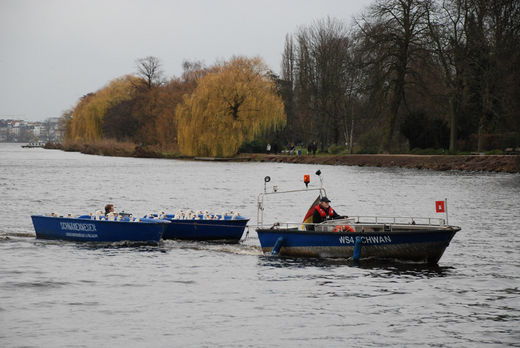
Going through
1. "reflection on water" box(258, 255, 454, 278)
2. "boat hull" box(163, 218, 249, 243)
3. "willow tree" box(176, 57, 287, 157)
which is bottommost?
"reflection on water" box(258, 255, 454, 278)

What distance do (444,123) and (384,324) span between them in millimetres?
61161

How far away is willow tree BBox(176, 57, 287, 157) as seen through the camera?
3472 inches

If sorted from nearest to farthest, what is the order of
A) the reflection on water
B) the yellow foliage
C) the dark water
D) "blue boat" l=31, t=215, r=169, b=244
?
the dark water < the reflection on water < "blue boat" l=31, t=215, r=169, b=244 < the yellow foliage

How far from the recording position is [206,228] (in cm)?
→ 2775

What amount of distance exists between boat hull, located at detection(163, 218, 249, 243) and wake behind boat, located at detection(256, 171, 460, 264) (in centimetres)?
346

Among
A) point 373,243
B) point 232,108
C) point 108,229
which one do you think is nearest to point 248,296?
point 373,243

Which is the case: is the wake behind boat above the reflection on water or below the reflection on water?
above

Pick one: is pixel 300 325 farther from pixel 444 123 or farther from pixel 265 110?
pixel 265 110

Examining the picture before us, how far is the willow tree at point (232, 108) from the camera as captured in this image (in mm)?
88188

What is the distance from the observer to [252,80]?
89312mm

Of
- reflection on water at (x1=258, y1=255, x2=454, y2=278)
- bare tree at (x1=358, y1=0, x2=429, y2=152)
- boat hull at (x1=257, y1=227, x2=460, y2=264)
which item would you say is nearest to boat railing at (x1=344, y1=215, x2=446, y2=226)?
boat hull at (x1=257, y1=227, x2=460, y2=264)

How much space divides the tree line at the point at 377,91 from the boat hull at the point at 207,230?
130 ft

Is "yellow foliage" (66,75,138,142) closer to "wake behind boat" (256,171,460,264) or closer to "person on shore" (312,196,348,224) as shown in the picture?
"wake behind boat" (256,171,460,264)

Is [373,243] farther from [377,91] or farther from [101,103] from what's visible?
[101,103]
